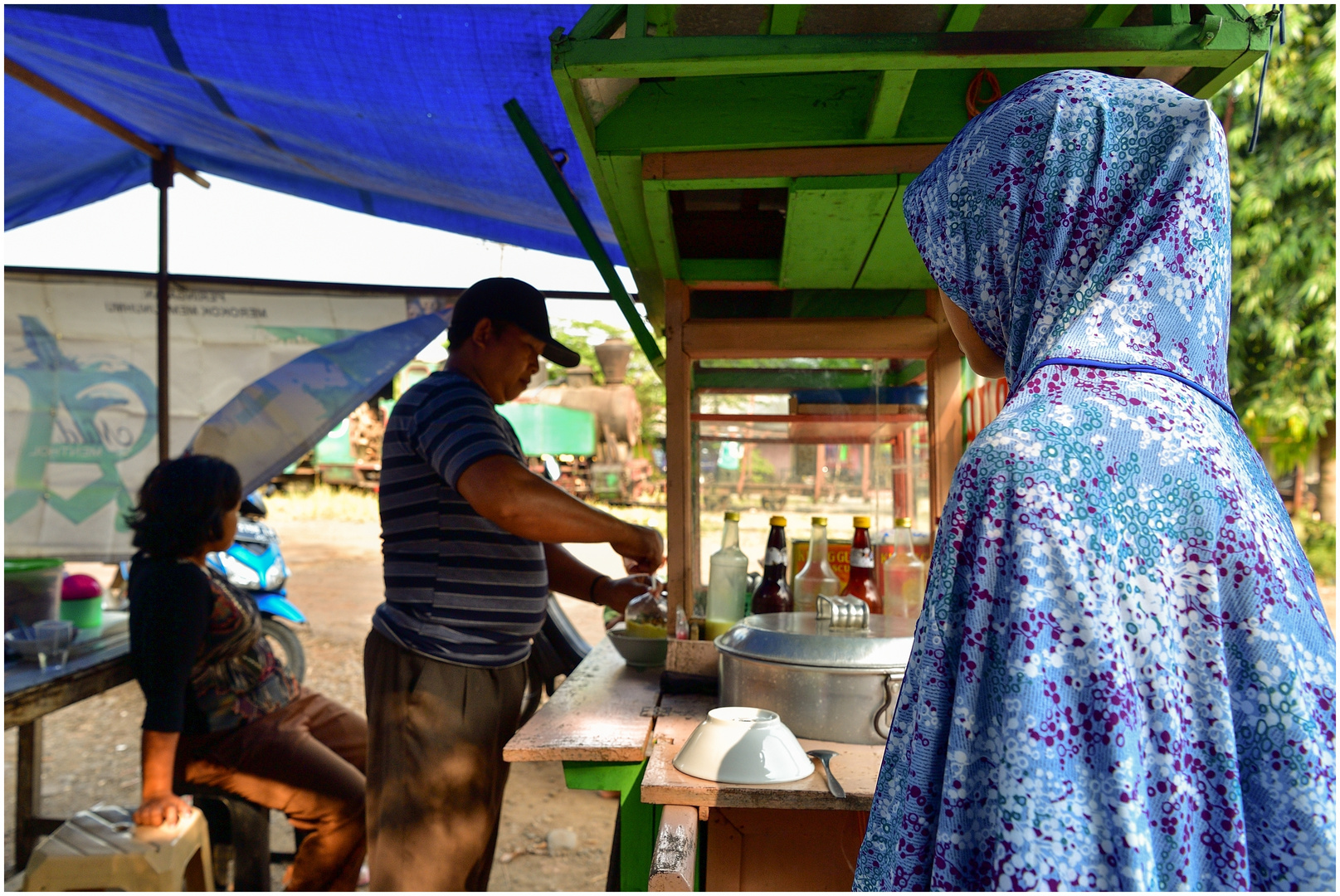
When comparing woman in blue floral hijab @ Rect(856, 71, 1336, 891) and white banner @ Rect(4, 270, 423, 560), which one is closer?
woman in blue floral hijab @ Rect(856, 71, 1336, 891)

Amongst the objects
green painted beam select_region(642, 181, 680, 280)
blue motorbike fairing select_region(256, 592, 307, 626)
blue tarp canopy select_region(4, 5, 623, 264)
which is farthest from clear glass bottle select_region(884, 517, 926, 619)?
blue motorbike fairing select_region(256, 592, 307, 626)

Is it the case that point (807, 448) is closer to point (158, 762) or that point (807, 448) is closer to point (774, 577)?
point (774, 577)

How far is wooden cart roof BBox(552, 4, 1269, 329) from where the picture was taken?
1.18 meters

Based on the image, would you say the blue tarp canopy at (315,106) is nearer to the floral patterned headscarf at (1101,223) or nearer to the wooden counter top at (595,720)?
the floral patterned headscarf at (1101,223)

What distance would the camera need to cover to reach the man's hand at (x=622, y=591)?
2.41 m

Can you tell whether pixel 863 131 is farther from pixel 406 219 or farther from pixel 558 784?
pixel 558 784

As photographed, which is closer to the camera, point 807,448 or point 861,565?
point 861,565

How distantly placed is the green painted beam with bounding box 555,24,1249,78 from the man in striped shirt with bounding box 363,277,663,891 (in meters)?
1.02

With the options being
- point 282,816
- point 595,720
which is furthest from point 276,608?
point 595,720

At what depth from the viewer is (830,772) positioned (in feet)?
4.39

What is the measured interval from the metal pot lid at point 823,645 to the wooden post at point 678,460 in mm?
363

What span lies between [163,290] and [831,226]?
318 centimetres

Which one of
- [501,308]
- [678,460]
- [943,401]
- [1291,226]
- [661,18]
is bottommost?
[678,460]

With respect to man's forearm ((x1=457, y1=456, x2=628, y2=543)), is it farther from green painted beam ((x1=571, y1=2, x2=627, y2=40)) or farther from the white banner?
the white banner
